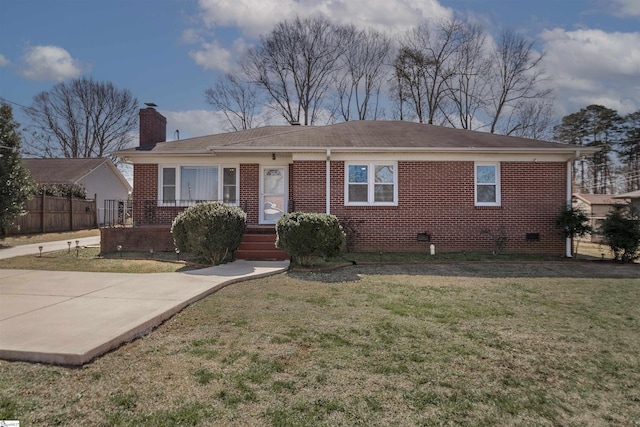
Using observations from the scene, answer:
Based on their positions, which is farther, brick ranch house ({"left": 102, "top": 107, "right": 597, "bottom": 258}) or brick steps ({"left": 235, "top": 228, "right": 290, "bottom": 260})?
brick ranch house ({"left": 102, "top": 107, "right": 597, "bottom": 258})

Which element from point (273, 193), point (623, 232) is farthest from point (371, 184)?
point (623, 232)

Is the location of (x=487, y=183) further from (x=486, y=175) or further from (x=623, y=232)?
(x=623, y=232)

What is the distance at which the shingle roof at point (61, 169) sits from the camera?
23.5 meters

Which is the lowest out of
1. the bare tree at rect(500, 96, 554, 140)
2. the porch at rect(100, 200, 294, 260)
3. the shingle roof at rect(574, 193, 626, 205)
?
the porch at rect(100, 200, 294, 260)

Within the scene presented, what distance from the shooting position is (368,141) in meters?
11.5

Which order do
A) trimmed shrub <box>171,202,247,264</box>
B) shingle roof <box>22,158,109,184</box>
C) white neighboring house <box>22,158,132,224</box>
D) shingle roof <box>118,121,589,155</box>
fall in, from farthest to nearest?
white neighboring house <box>22,158,132,224</box>
shingle roof <box>22,158,109,184</box>
shingle roof <box>118,121,589,155</box>
trimmed shrub <box>171,202,247,264</box>

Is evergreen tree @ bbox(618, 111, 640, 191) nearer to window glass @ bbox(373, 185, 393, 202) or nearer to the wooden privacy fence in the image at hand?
window glass @ bbox(373, 185, 393, 202)

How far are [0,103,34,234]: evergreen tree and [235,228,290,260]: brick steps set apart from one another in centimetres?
1059

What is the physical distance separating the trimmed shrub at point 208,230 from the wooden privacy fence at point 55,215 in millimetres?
11661

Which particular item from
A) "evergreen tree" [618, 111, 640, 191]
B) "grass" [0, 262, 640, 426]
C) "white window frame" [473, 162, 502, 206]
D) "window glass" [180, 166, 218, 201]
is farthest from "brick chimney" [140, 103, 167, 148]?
"evergreen tree" [618, 111, 640, 191]

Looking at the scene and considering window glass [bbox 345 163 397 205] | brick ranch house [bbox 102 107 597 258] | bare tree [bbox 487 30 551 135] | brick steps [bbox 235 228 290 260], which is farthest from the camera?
bare tree [bbox 487 30 551 135]

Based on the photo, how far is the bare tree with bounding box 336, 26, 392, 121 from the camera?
29.2 m

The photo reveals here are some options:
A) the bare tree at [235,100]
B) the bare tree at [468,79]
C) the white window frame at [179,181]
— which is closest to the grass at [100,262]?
the white window frame at [179,181]

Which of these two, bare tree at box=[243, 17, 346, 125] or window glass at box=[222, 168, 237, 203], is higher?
bare tree at box=[243, 17, 346, 125]
